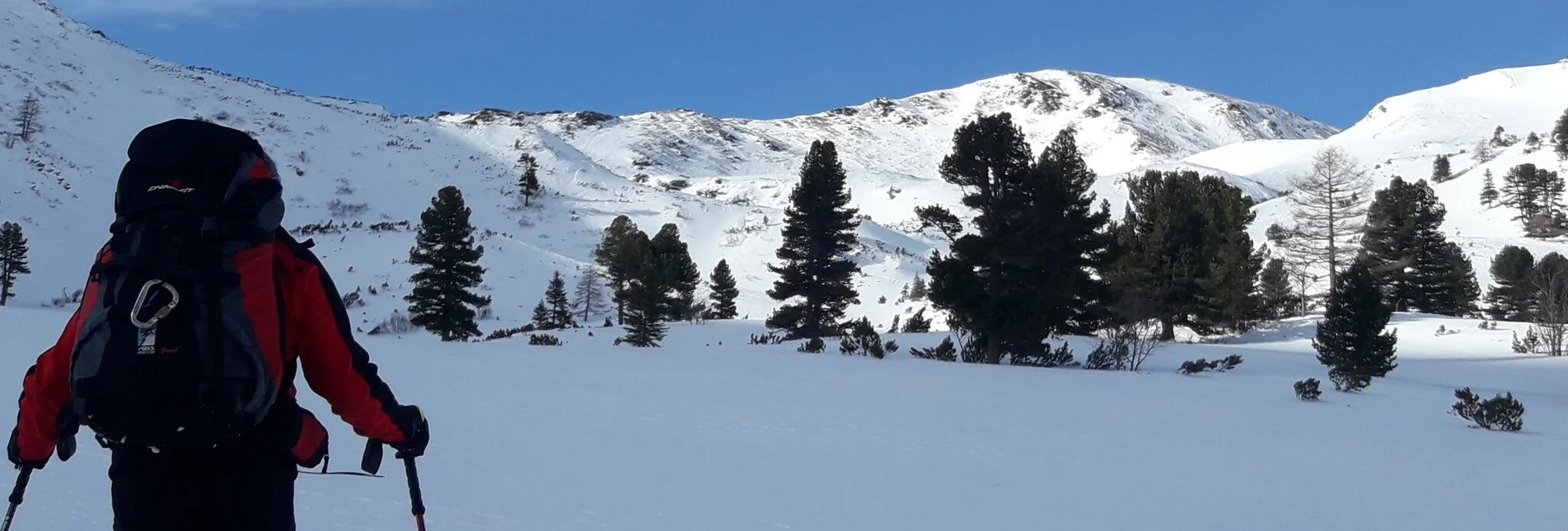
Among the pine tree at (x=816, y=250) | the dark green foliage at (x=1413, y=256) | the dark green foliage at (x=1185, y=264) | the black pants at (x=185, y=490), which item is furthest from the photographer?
the dark green foliage at (x=1413, y=256)

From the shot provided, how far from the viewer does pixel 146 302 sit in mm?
2129

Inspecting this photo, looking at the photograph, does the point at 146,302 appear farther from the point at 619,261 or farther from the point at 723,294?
the point at 723,294

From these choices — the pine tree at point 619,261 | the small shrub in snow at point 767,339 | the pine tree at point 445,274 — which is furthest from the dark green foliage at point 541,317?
the small shrub in snow at point 767,339

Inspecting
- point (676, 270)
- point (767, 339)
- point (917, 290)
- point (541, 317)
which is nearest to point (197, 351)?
point (767, 339)

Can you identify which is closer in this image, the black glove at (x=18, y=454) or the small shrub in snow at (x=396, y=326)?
the black glove at (x=18, y=454)

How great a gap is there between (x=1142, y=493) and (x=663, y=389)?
6793 millimetres

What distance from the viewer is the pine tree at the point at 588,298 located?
40.9 m

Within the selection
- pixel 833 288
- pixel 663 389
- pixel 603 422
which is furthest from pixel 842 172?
pixel 603 422

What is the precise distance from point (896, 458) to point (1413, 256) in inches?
1340

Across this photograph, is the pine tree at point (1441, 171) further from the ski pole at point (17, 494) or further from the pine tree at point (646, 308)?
the ski pole at point (17, 494)

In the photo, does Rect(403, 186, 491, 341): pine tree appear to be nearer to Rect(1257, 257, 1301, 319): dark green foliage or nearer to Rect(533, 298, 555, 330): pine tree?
Rect(533, 298, 555, 330): pine tree

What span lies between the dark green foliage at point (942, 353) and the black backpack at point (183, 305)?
18.1 meters

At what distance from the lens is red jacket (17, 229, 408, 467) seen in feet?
7.87

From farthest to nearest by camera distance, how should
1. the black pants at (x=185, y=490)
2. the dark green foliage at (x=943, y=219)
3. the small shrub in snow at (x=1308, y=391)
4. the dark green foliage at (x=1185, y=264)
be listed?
the dark green foliage at (x=1185, y=264), the dark green foliage at (x=943, y=219), the small shrub in snow at (x=1308, y=391), the black pants at (x=185, y=490)
